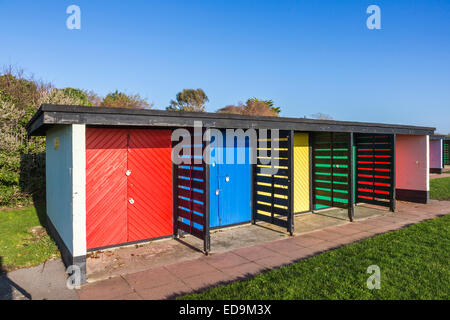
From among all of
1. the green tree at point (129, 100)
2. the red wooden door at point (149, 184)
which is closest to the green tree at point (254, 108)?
the green tree at point (129, 100)

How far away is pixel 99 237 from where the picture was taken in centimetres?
558

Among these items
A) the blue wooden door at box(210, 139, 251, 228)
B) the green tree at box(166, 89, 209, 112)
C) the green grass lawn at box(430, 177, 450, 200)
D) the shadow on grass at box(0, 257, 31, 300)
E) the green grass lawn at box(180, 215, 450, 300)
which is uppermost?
the green tree at box(166, 89, 209, 112)

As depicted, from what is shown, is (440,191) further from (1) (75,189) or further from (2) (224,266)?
(1) (75,189)

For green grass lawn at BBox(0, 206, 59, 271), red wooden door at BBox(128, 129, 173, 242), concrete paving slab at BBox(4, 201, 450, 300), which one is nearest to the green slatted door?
concrete paving slab at BBox(4, 201, 450, 300)

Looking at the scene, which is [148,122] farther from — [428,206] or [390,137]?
[428,206]

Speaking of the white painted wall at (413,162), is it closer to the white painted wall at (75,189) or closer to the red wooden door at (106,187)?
the red wooden door at (106,187)

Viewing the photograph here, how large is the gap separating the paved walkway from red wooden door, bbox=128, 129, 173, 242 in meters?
1.40

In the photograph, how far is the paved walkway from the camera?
398 cm

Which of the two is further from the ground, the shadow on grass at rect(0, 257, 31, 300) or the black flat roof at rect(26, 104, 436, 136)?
the black flat roof at rect(26, 104, 436, 136)

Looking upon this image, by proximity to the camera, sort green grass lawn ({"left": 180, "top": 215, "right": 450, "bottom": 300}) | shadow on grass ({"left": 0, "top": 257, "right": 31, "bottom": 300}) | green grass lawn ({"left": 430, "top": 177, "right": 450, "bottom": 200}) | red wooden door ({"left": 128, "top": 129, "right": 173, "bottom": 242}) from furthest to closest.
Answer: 1. green grass lawn ({"left": 430, "top": 177, "right": 450, "bottom": 200})
2. red wooden door ({"left": 128, "top": 129, "right": 173, "bottom": 242})
3. shadow on grass ({"left": 0, "top": 257, "right": 31, "bottom": 300})
4. green grass lawn ({"left": 180, "top": 215, "right": 450, "bottom": 300})

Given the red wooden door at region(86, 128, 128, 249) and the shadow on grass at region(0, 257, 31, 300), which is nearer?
the shadow on grass at region(0, 257, 31, 300)

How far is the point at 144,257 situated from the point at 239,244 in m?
1.84

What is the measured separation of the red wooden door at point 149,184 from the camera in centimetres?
590

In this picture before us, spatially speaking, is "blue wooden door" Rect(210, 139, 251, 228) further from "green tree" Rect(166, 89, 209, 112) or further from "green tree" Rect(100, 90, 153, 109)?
"green tree" Rect(166, 89, 209, 112)
